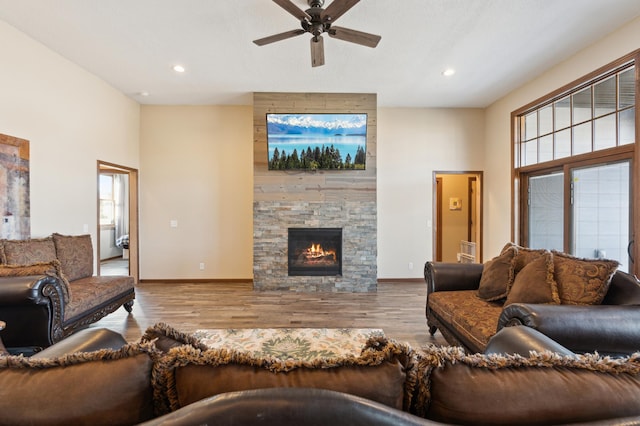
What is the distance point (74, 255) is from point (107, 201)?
16.5 ft

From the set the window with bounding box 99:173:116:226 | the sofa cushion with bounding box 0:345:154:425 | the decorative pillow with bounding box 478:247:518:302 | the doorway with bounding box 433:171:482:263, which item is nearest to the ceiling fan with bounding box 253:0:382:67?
the decorative pillow with bounding box 478:247:518:302

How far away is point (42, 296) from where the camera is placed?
2.07 metres

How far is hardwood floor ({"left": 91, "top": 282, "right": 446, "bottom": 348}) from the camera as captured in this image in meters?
3.02

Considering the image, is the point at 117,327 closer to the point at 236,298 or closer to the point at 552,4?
the point at 236,298

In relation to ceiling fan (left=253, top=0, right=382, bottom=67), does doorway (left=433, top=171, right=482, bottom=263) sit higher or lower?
lower

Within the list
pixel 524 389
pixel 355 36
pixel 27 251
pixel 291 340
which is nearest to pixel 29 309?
pixel 27 251

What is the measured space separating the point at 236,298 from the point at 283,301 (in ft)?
2.35

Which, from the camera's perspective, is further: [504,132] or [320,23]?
[504,132]

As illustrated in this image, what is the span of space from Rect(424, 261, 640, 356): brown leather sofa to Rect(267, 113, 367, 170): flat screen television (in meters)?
2.72

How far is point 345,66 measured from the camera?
344cm

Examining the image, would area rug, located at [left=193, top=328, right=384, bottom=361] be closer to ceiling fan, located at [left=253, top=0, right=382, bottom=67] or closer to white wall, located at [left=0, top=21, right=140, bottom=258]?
white wall, located at [left=0, top=21, right=140, bottom=258]

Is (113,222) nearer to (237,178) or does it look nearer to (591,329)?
(237,178)

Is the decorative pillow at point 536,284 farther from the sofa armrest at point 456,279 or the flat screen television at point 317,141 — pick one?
the flat screen television at point 317,141

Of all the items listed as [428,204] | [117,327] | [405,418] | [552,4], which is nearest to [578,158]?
[552,4]
